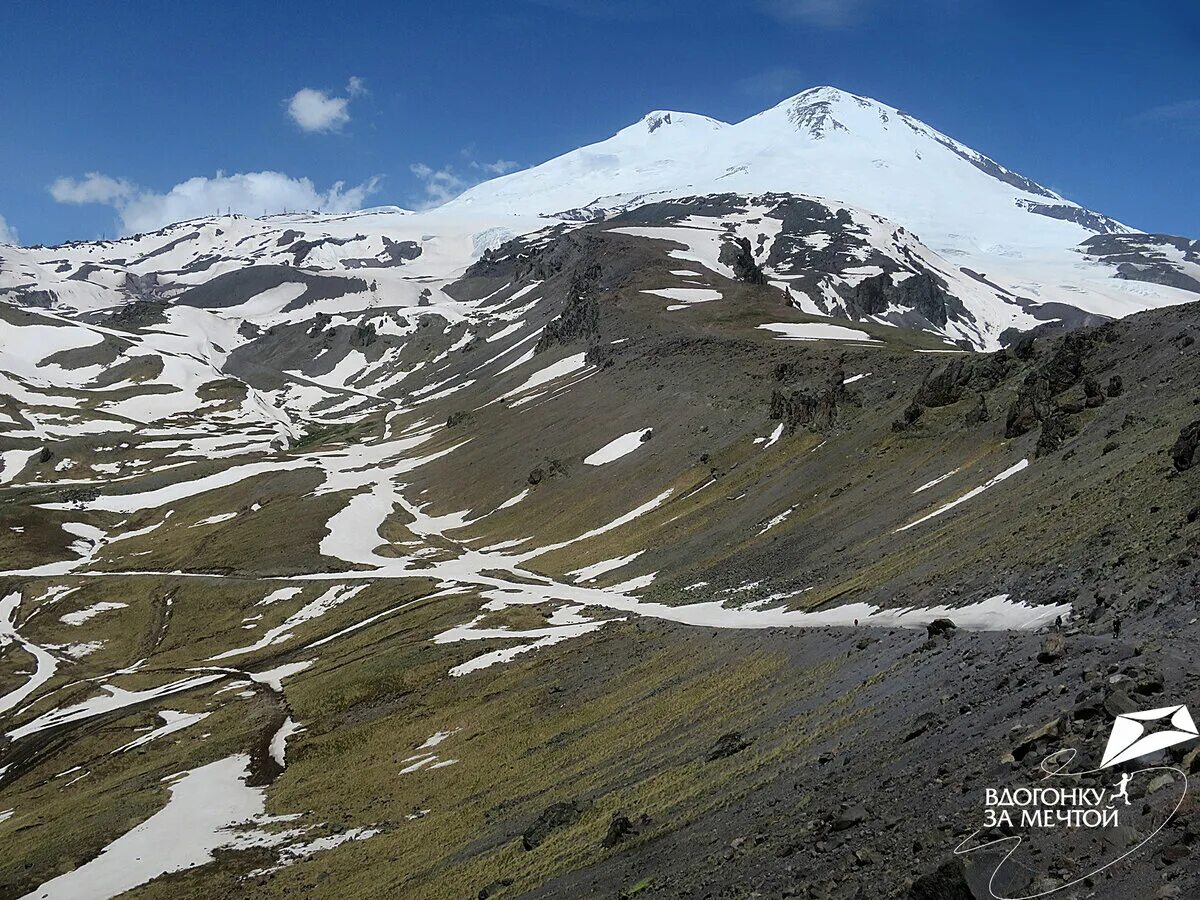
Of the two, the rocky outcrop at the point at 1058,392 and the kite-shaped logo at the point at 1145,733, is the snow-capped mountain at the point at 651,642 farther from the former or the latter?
the kite-shaped logo at the point at 1145,733

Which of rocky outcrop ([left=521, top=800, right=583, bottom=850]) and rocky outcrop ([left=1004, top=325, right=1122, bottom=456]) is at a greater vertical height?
rocky outcrop ([left=1004, top=325, right=1122, bottom=456])

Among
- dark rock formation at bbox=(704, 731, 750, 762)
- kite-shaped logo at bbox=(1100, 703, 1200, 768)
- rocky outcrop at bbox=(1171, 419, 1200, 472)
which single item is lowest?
dark rock formation at bbox=(704, 731, 750, 762)

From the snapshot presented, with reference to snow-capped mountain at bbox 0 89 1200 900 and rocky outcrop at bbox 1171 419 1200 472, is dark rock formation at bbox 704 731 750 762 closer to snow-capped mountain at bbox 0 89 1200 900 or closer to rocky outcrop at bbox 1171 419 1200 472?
snow-capped mountain at bbox 0 89 1200 900

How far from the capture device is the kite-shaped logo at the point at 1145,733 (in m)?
17.4

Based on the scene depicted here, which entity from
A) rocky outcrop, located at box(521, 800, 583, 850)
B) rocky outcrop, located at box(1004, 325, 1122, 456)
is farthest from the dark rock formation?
rocky outcrop, located at box(1004, 325, 1122, 456)

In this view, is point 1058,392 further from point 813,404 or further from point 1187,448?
point 813,404

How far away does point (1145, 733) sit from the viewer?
17906 millimetres

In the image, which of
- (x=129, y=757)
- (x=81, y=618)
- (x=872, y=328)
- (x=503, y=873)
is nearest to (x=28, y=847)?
(x=129, y=757)

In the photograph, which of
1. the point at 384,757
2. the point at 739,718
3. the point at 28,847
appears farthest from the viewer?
the point at 384,757

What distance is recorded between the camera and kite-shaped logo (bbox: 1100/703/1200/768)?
17359 millimetres

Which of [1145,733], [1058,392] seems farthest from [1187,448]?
[1058,392]

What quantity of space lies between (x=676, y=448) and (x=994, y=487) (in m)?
54.1

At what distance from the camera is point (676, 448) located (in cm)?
11069

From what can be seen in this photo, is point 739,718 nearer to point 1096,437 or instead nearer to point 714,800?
point 714,800
